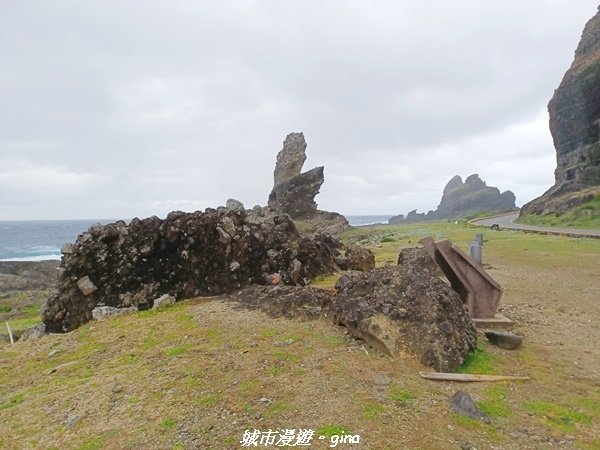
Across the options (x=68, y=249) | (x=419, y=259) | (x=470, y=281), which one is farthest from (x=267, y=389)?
(x=68, y=249)

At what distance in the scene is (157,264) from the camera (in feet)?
39.0

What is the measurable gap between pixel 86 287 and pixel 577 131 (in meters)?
60.7

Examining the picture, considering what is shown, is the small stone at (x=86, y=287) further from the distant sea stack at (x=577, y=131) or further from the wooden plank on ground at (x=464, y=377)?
the distant sea stack at (x=577, y=131)

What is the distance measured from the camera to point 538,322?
9.38m

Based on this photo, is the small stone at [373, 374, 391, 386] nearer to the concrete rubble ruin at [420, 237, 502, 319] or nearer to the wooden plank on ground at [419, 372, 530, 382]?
the wooden plank on ground at [419, 372, 530, 382]

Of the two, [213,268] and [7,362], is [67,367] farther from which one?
[213,268]

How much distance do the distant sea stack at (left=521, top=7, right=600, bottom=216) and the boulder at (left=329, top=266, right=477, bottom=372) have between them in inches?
1631

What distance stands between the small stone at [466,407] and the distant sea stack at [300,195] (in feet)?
150

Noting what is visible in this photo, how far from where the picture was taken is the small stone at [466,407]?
4949 mm

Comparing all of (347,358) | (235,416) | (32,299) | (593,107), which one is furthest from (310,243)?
(593,107)

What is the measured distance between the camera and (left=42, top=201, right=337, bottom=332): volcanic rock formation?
36.9 feet

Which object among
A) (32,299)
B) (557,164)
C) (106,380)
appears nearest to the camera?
(106,380)

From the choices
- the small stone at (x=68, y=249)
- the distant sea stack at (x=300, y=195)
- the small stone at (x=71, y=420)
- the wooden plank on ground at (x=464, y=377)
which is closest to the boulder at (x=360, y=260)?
the small stone at (x=68, y=249)

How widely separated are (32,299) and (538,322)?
920 inches
